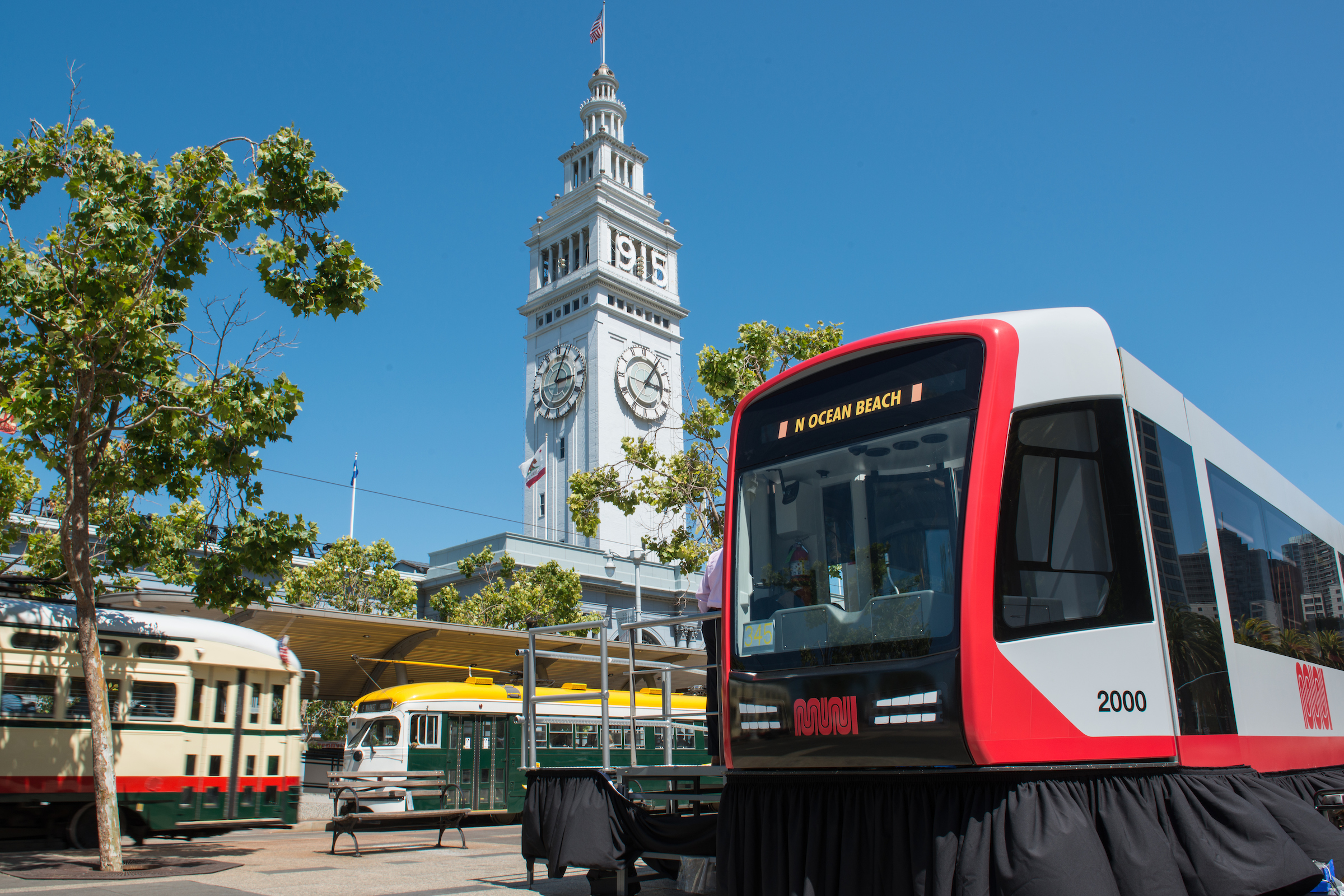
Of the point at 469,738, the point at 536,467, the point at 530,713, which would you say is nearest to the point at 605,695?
the point at 530,713

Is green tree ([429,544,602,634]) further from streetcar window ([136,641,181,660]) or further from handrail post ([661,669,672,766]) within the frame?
handrail post ([661,669,672,766])

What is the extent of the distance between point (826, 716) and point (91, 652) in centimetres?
931

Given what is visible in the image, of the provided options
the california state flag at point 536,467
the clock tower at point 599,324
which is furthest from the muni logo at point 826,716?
the clock tower at point 599,324

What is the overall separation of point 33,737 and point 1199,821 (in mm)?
13129

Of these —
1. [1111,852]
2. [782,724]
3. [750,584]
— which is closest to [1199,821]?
[1111,852]

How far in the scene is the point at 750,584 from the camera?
241 inches

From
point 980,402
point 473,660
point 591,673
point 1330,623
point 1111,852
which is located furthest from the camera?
point 591,673

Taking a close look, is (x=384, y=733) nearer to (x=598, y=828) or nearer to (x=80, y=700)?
(x=80, y=700)

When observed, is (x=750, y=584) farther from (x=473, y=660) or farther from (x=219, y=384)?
(x=473, y=660)

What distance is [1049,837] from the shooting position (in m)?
4.53

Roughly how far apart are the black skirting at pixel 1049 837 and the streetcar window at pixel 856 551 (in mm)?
720

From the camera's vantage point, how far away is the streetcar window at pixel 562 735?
20.4m

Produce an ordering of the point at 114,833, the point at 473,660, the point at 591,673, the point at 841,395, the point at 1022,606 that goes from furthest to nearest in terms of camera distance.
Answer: the point at 591,673 → the point at 473,660 → the point at 114,833 → the point at 841,395 → the point at 1022,606

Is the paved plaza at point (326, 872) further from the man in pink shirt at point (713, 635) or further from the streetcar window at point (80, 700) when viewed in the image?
the man in pink shirt at point (713, 635)
